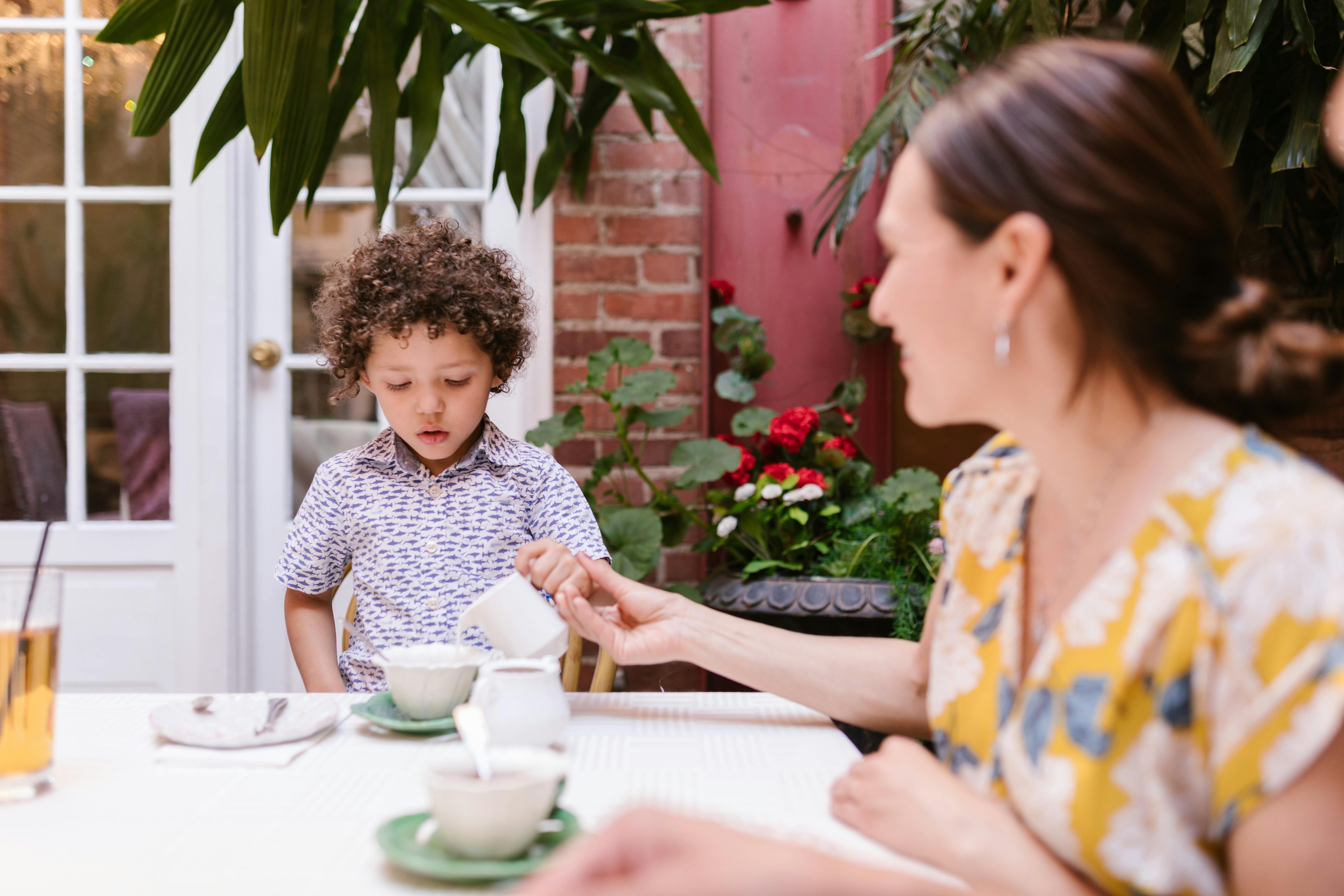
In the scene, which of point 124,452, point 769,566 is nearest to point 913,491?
point 769,566

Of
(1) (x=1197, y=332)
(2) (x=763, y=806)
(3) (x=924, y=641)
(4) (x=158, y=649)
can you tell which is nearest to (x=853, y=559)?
(3) (x=924, y=641)

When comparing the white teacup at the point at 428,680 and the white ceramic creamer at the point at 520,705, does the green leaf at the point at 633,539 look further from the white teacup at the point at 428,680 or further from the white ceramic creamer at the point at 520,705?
the white ceramic creamer at the point at 520,705

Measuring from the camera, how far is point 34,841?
0.69m

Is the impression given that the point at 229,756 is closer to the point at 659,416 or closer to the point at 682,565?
the point at 659,416

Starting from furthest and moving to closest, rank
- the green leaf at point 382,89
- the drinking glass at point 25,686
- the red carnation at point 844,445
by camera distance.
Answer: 1. the red carnation at point 844,445
2. the green leaf at point 382,89
3. the drinking glass at point 25,686

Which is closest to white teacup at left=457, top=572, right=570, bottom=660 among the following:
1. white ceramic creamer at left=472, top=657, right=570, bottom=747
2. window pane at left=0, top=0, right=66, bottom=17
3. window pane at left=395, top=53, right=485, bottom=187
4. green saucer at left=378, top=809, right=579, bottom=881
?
white ceramic creamer at left=472, top=657, right=570, bottom=747

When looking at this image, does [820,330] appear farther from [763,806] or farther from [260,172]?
[763,806]

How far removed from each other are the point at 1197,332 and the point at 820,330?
1.84 meters

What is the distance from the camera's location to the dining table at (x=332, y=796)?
644mm

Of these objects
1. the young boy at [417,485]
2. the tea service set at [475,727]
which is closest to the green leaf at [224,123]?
the young boy at [417,485]

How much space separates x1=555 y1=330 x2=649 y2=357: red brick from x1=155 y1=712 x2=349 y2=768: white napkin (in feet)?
5.03

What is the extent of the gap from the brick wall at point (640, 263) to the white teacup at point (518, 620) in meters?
1.35

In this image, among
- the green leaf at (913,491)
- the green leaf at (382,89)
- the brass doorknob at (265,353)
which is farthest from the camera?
the brass doorknob at (265,353)

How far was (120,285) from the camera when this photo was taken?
2.46 m
